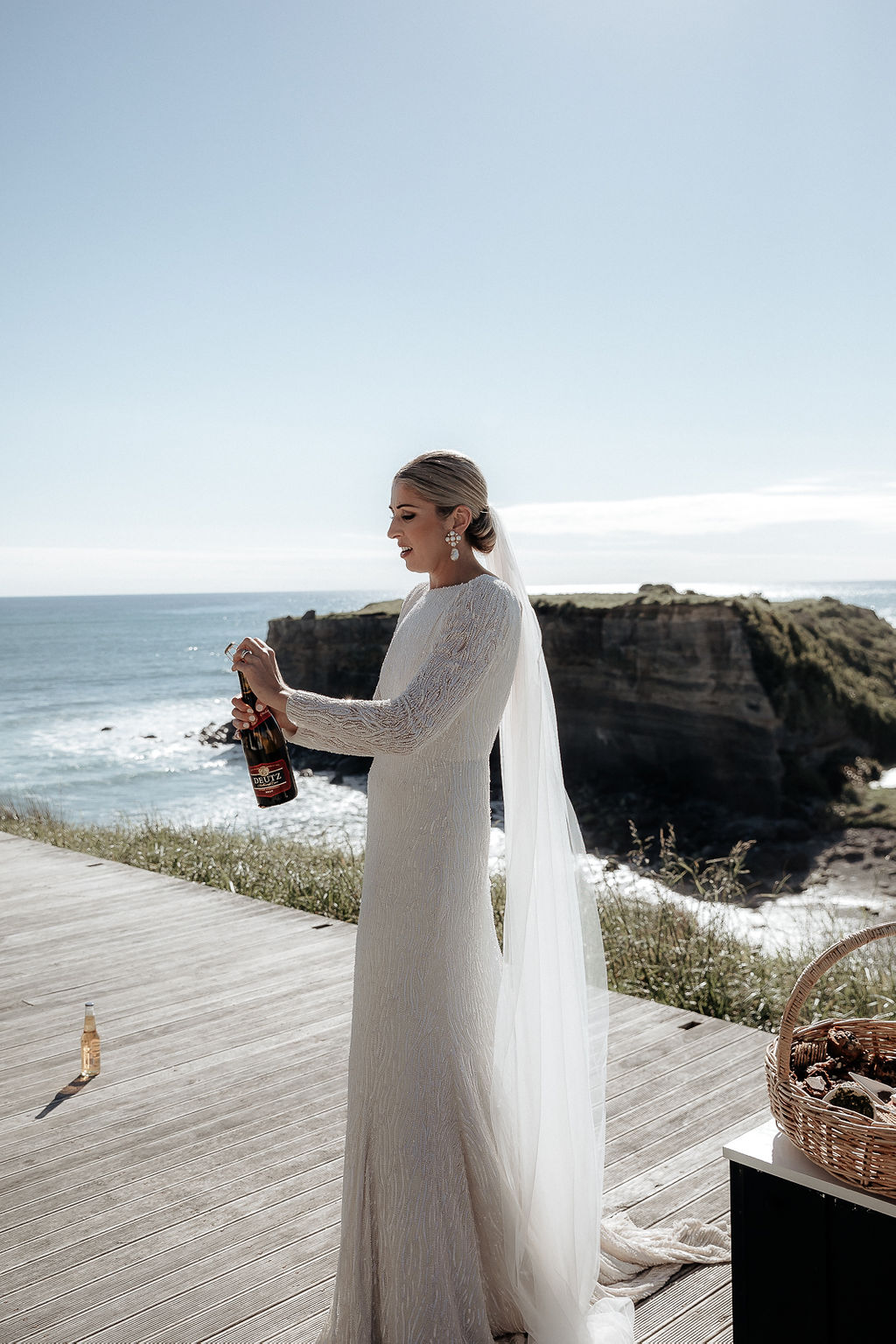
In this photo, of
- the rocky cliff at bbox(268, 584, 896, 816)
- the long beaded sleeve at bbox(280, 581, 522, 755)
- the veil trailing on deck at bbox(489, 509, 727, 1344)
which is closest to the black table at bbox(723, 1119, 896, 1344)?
the veil trailing on deck at bbox(489, 509, 727, 1344)

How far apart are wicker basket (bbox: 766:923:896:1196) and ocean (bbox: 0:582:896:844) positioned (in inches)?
212

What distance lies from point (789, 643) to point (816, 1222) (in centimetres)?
2095

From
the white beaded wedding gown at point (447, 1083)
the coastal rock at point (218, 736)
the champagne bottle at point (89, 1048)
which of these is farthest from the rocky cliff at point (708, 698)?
the white beaded wedding gown at point (447, 1083)

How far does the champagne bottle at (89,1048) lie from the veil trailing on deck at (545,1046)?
79.8 inches

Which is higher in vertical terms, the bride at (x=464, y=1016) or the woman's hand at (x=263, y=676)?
the woman's hand at (x=263, y=676)

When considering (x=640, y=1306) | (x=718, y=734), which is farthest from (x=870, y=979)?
(x=718, y=734)

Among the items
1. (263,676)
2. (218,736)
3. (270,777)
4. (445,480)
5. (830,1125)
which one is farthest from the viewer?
(218,736)

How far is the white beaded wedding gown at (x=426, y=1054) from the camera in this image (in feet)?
6.37

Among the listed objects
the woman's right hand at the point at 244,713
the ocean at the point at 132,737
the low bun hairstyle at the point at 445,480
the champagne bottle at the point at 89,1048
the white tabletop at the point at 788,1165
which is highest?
the low bun hairstyle at the point at 445,480

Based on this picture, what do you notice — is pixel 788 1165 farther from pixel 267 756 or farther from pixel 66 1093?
pixel 66 1093

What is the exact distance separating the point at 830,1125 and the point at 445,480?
129 centimetres

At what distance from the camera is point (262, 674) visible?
176 cm

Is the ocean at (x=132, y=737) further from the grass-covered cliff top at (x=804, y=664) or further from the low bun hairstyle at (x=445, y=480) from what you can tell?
the grass-covered cliff top at (x=804, y=664)

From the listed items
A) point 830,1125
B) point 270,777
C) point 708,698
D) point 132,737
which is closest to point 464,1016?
point 270,777
